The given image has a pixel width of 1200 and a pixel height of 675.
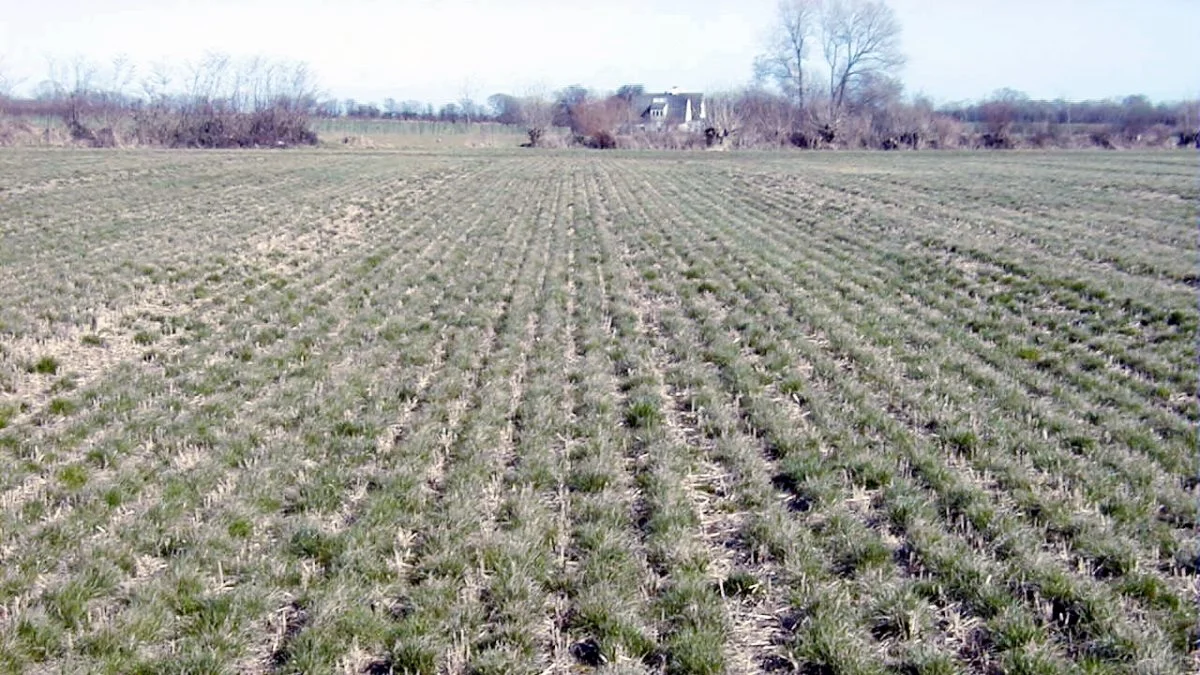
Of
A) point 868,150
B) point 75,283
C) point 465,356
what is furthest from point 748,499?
point 868,150

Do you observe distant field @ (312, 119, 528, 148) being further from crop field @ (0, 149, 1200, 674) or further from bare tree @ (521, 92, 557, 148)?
crop field @ (0, 149, 1200, 674)

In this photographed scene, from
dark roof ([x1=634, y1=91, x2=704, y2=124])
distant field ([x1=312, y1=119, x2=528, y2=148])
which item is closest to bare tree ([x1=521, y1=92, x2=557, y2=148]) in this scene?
distant field ([x1=312, y1=119, x2=528, y2=148])

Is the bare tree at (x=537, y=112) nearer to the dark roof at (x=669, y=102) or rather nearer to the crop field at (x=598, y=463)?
the dark roof at (x=669, y=102)

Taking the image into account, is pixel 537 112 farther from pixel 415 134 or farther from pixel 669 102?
pixel 669 102

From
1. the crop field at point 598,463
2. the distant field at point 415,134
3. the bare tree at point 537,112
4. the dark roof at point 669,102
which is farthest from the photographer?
the dark roof at point 669,102

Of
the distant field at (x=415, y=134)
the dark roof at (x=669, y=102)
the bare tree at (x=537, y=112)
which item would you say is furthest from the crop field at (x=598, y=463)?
the dark roof at (x=669, y=102)

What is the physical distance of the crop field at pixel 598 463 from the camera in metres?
3.69

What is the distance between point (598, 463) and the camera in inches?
218

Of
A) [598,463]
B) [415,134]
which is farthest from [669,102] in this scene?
[598,463]

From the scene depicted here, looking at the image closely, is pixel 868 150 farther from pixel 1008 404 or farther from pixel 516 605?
pixel 516 605

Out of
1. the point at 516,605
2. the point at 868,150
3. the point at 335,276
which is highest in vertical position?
the point at 868,150

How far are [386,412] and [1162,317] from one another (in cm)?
861

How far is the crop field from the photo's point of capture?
369 centimetres

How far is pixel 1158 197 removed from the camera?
23.1 meters
